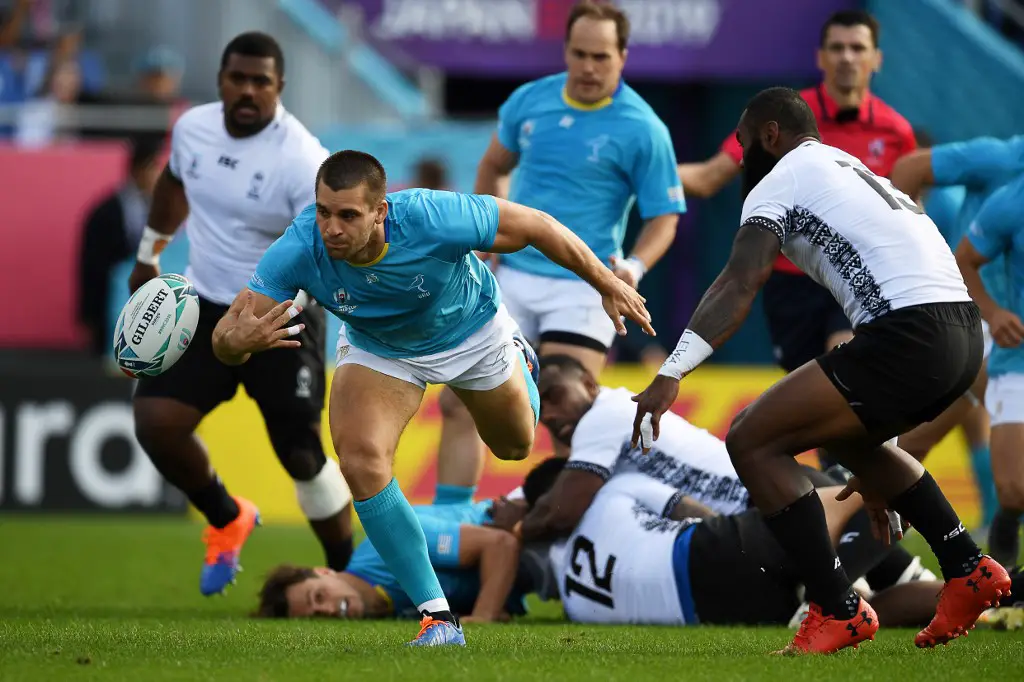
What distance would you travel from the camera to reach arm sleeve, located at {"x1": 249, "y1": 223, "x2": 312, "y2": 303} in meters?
6.31

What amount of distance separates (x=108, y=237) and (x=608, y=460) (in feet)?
28.3

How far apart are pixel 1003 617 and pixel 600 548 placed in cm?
196

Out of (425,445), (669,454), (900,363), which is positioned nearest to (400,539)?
(900,363)

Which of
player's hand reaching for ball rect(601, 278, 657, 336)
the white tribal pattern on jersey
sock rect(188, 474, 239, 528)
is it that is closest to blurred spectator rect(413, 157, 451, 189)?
sock rect(188, 474, 239, 528)

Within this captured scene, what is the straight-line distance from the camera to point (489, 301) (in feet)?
23.0

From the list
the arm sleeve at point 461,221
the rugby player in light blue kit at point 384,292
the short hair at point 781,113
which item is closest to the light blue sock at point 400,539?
the rugby player in light blue kit at point 384,292

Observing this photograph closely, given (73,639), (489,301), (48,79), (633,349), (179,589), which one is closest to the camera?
(73,639)

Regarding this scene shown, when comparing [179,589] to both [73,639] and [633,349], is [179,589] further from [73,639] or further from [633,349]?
[633,349]

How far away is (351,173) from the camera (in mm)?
6152

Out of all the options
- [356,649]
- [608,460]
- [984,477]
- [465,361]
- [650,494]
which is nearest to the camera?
[356,649]

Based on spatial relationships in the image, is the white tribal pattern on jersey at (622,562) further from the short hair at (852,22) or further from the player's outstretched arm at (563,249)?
the short hair at (852,22)

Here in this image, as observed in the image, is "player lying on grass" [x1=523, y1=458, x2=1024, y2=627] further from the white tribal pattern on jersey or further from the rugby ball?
the rugby ball

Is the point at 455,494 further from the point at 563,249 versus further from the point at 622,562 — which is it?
the point at 563,249

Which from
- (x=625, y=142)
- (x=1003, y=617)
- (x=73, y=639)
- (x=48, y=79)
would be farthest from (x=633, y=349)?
(x=73, y=639)
